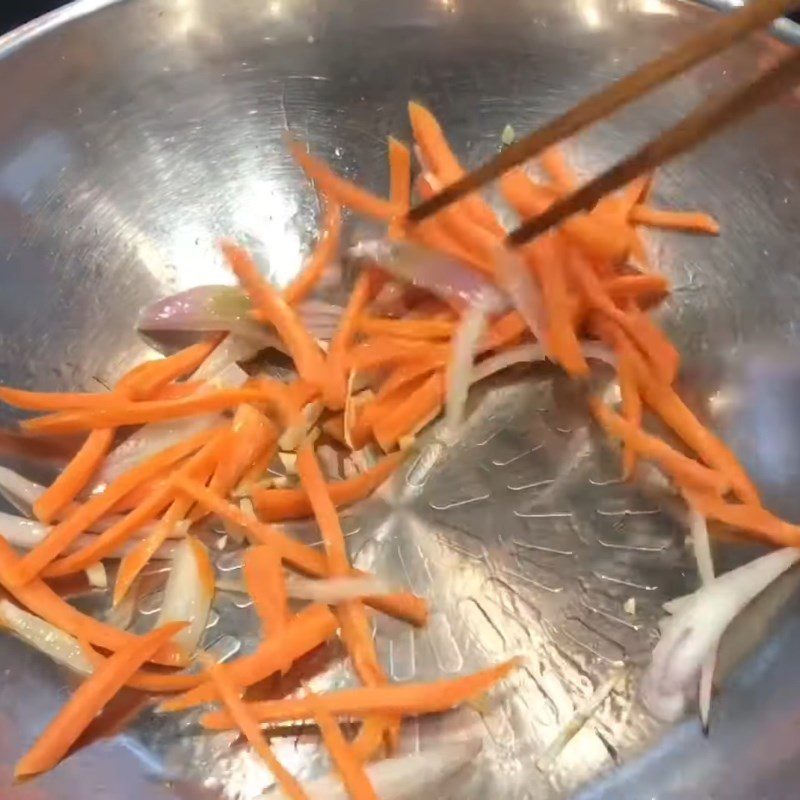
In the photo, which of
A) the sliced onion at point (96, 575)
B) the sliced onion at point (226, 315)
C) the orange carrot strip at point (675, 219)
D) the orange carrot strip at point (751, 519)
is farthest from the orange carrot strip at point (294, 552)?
the orange carrot strip at point (675, 219)

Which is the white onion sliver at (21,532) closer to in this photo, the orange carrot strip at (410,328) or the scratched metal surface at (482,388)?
the scratched metal surface at (482,388)

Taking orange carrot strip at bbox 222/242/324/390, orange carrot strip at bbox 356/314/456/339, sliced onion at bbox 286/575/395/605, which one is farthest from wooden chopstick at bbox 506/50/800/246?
sliced onion at bbox 286/575/395/605

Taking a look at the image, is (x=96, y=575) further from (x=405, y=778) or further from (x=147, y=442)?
(x=405, y=778)

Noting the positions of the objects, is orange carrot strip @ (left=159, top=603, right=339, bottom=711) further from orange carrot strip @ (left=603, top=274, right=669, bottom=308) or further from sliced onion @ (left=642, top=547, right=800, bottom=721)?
orange carrot strip @ (left=603, top=274, right=669, bottom=308)

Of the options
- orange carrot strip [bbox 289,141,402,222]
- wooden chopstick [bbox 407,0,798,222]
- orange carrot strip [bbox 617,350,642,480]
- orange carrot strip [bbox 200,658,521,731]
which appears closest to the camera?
wooden chopstick [bbox 407,0,798,222]

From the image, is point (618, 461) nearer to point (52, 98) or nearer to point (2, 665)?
point (2, 665)
